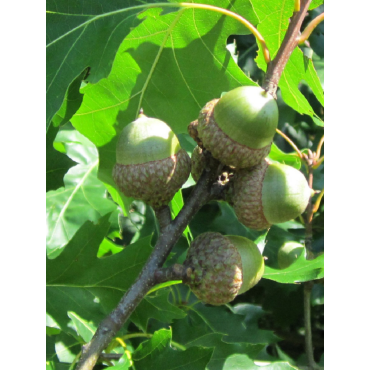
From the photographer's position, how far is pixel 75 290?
1372mm

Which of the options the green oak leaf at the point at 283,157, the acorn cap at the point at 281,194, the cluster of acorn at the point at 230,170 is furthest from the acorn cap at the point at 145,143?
the green oak leaf at the point at 283,157

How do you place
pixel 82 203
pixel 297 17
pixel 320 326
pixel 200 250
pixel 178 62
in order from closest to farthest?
1. pixel 200 250
2. pixel 297 17
3. pixel 178 62
4. pixel 82 203
5. pixel 320 326

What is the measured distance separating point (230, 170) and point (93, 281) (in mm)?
571

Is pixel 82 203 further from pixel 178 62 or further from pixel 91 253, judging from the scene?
pixel 178 62

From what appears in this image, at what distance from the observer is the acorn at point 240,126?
3.07ft

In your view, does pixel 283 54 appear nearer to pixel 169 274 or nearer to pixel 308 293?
pixel 169 274

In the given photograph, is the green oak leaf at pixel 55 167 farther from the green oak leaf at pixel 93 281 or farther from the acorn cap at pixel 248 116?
the acorn cap at pixel 248 116

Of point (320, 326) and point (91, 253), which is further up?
point (91, 253)

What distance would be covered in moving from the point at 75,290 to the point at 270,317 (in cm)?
104

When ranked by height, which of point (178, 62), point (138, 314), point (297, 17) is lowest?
point (138, 314)

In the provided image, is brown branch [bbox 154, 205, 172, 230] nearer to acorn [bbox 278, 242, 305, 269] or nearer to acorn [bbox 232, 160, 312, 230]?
acorn [bbox 232, 160, 312, 230]

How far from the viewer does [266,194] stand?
1036mm

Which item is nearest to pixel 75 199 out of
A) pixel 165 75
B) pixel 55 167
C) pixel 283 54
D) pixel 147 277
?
pixel 55 167
